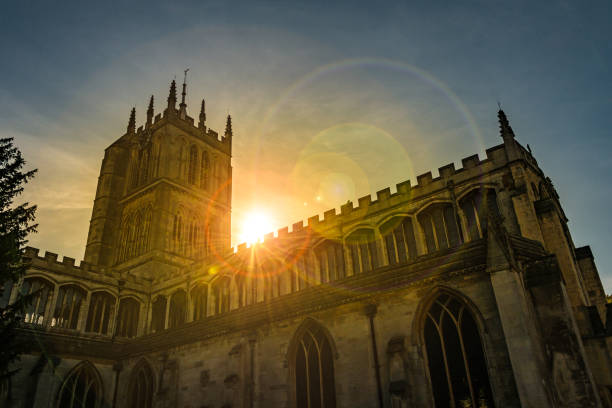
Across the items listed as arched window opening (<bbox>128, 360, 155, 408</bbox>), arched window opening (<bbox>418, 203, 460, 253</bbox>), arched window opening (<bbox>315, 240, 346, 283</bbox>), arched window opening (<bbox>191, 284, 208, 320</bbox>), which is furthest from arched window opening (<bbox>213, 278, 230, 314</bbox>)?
arched window opening (<bbox>418, 203, 460, 253</bbox>)

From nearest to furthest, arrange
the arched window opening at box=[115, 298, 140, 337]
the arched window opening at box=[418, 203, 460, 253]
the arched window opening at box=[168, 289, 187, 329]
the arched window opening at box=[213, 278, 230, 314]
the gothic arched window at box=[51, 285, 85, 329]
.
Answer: the arched window opening at box=[418, 203, 460, 253], the gothic arched window at box=[51, 285, 85, 329], the arched window opening at box=[213, 278, 230, 314], the arched window opening at box=[115, 298, 140, 337], the arched window opening at box=[168, 289, 187, 329]

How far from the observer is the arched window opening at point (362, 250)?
24.3m

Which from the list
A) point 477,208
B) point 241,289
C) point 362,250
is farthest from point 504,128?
point 241,289

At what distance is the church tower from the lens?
39.4 meters

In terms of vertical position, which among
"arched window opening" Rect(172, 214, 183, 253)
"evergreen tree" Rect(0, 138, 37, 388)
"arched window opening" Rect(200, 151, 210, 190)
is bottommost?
"evergreen tree" Rect(0, 138, 37, 388)

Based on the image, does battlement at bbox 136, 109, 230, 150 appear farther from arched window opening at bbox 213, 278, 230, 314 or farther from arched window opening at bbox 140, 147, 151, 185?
arched window opening at bbox 213, 278, 230, 314

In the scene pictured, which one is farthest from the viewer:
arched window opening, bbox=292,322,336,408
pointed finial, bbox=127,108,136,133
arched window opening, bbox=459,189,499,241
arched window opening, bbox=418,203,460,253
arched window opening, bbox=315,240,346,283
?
pointed finial, bbox=127,108,136,133

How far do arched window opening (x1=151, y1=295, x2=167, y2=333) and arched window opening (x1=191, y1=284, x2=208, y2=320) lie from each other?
98.1 inches

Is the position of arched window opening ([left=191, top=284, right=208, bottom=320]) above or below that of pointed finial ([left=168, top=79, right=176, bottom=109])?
below

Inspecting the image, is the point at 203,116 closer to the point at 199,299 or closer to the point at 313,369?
the point at 199,299

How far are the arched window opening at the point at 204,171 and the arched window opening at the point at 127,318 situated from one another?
15.2 m

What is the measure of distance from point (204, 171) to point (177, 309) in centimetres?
1726

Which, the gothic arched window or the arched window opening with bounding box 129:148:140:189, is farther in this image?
the arched window opening with bounding box 129:148:140:189

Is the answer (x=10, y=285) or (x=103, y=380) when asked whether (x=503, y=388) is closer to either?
(x=103, y=380)
